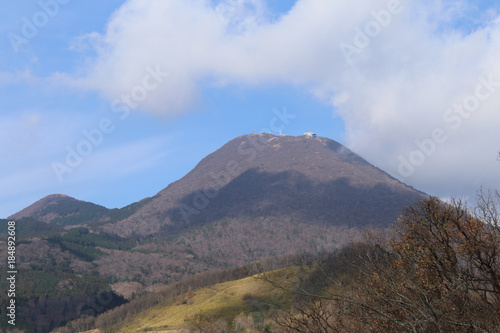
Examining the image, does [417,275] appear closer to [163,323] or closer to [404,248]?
[404,248]

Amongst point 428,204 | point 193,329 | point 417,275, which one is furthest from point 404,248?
point 193,329

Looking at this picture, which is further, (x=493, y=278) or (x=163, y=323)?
(x=163, y=323)

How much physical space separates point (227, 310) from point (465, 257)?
179 metres

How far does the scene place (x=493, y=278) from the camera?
1313cm

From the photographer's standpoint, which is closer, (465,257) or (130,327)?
(465,257)

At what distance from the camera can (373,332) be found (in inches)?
518

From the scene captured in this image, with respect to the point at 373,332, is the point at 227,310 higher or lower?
lower

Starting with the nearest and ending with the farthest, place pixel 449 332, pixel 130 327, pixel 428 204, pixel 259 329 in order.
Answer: pixel 449 332, pixel 428 204, pixel 259 329, pixel 130 327

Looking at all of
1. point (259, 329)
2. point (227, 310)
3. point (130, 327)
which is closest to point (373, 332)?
point (259, 329)

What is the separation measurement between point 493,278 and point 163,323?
7382 inches

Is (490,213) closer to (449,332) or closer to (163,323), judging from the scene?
(449,332)

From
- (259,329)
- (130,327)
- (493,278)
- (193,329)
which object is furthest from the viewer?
(130,327)

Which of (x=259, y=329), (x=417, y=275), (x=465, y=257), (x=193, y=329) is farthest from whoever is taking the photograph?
(x=259, y=329)

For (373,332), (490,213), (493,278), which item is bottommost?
(373,332)
